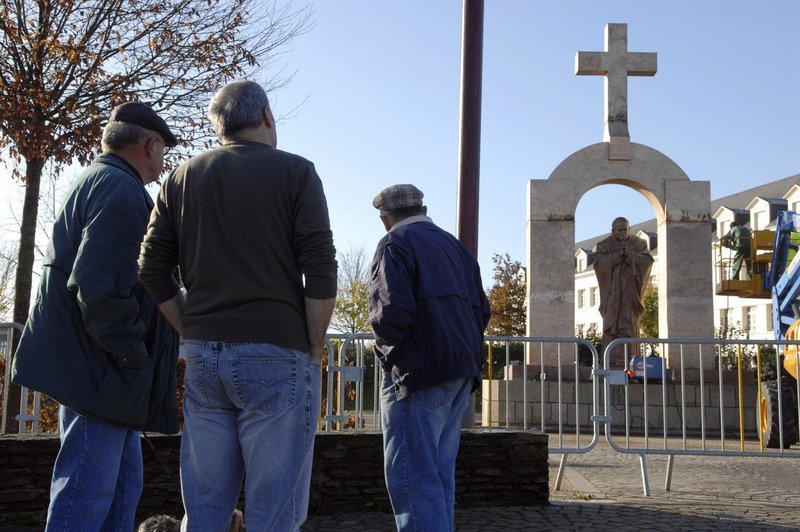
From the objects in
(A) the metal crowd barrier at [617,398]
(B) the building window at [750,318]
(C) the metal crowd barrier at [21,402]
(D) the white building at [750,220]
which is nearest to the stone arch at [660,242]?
(A) the metal crowd barrier at [617,398]

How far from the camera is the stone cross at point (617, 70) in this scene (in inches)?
611

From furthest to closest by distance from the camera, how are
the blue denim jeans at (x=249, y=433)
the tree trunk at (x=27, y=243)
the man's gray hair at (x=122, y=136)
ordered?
the tree trunk at (x=27, y=243) → the man's gray hair at (x=122, y=136) → the blue denim jeans at (x=249, y=433)

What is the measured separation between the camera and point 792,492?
7227mm

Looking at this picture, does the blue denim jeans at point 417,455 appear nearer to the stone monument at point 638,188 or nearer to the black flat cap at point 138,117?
the black flat cap at point 138,117

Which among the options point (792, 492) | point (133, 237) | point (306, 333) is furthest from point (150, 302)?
point (792, 492)

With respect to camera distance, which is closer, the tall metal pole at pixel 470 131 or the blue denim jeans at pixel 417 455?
the blue denim jeans at pixel 417 455

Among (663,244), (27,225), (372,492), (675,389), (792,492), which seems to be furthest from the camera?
(663,244)

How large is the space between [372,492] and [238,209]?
11.2 ft

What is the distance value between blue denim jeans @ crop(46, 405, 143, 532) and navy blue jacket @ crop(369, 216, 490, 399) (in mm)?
1146

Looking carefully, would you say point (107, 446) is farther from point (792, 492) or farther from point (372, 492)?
point (792, 492)

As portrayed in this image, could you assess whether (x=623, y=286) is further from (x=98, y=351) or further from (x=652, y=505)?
(x=98, y=351)

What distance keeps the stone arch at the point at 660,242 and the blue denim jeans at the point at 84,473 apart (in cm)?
1237

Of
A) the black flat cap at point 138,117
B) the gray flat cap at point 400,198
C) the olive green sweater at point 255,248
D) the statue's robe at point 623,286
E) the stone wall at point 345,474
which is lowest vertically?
the stone wall at point 345,474

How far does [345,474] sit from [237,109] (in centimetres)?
335
